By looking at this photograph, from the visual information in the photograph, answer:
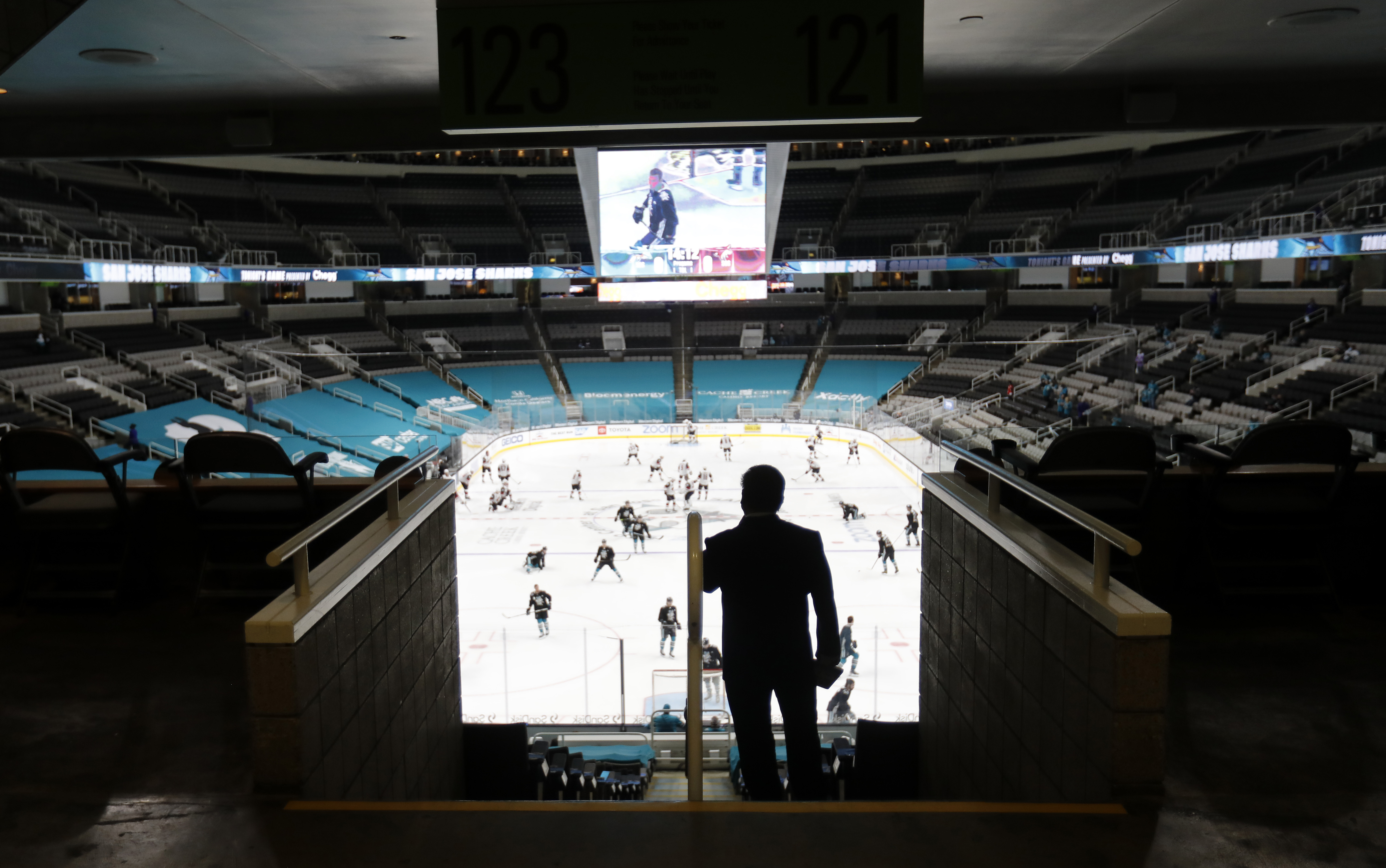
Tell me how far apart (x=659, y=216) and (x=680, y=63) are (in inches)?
557

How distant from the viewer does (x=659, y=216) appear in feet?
54.7

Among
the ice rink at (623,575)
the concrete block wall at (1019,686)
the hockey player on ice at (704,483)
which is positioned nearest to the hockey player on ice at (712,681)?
the ice rink at (623,575)

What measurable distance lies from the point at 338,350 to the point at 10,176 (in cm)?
749

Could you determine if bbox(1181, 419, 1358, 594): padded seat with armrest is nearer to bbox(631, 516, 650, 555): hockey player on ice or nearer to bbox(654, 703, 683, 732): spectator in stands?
bbox(654, 703, 683, 732): spectator in stands

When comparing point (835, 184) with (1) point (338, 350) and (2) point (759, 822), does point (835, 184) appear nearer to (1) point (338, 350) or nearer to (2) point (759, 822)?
(1) point (338, 350)

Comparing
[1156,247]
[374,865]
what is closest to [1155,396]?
→ [1156,247]

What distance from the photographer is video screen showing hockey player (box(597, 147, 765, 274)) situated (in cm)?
1634

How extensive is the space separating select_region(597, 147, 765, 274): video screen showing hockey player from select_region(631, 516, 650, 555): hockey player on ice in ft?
20.0

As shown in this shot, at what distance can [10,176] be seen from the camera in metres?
19.0

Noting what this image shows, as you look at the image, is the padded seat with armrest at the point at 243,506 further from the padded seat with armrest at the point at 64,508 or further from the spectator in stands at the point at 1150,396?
the spectator in stands at the point at 1150,396

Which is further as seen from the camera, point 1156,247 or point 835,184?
point 835,184

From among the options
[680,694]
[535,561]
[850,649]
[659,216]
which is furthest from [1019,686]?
[659,216]

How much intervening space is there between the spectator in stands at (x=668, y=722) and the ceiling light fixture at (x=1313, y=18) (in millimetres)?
4296

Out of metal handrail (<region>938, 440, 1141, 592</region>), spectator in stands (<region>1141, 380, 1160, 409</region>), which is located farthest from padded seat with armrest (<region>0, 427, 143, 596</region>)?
spectator in stands (<region>1141, 380, 1160, 409</region>)
